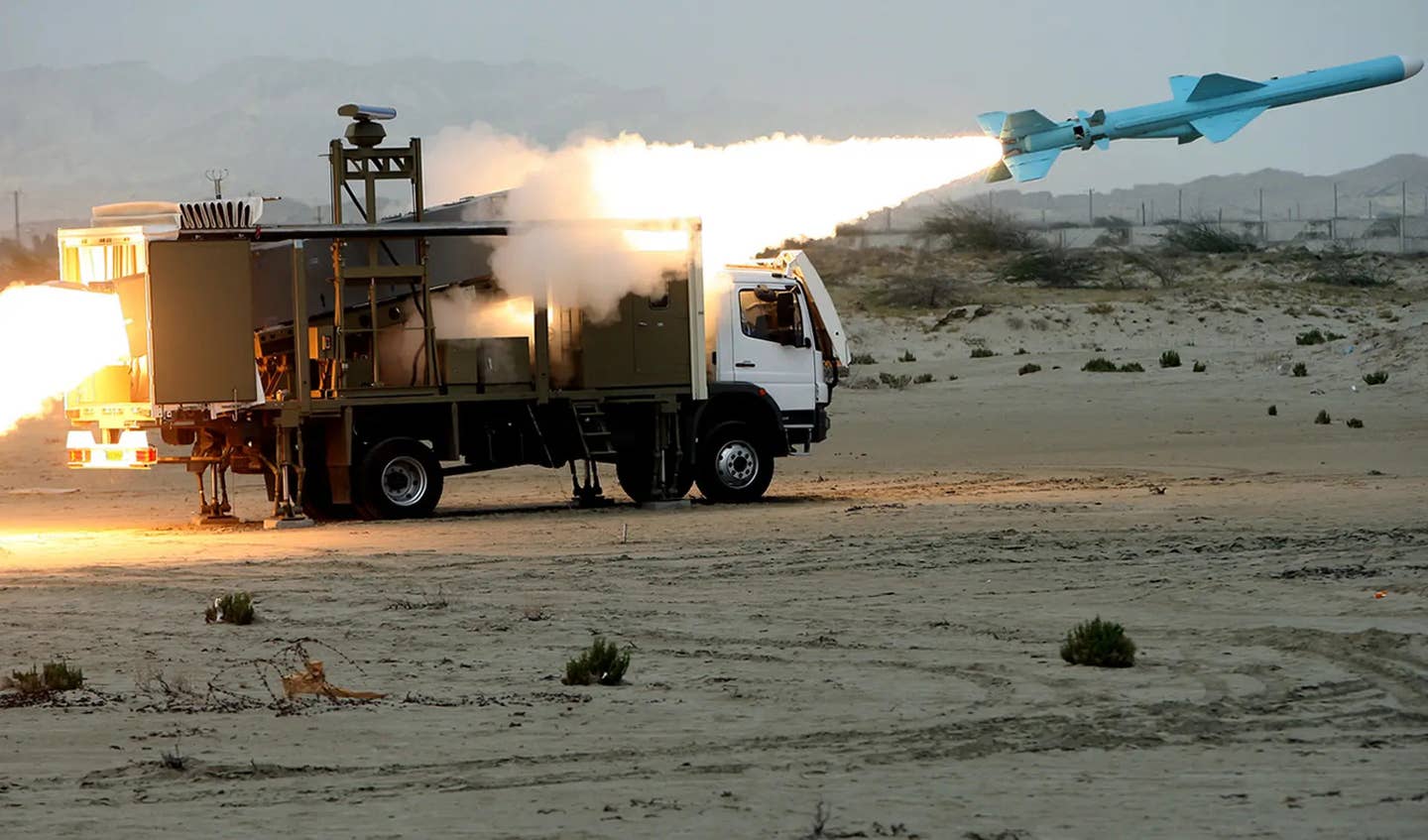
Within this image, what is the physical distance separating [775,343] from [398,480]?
4.85 m

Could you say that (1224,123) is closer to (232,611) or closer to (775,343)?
(775,343)

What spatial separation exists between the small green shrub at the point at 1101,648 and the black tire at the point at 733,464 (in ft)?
39.5

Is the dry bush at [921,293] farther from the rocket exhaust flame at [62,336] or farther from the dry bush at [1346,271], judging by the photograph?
the rocket exhaust flame at [62,336]

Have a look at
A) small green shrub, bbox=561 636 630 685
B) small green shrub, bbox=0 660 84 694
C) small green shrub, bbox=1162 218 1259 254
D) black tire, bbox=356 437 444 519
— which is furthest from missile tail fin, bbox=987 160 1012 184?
small green shrub, bbox=1162 218 1259 254

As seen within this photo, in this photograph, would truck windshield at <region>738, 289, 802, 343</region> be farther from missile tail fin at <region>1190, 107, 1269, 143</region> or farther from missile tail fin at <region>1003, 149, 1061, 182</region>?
missile tail fin at <region>1190, 107, 1269, 143</region>

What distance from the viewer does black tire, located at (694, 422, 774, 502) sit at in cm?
2380

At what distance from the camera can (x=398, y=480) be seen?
22.4 meters

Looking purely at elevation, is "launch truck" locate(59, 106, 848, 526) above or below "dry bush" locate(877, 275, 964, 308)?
below

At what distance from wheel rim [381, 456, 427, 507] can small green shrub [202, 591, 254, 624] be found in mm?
8125

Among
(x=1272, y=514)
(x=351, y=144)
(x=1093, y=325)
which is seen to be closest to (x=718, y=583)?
(x=1272, y=514)

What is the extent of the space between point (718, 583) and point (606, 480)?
12840mm

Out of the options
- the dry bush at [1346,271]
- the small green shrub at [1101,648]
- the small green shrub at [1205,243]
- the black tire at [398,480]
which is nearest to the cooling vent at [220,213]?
the black tire at [398,480]

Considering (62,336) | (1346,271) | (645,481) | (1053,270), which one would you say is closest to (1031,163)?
(645,481)

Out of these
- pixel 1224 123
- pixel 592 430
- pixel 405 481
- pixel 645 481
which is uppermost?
pixel 1224 123
